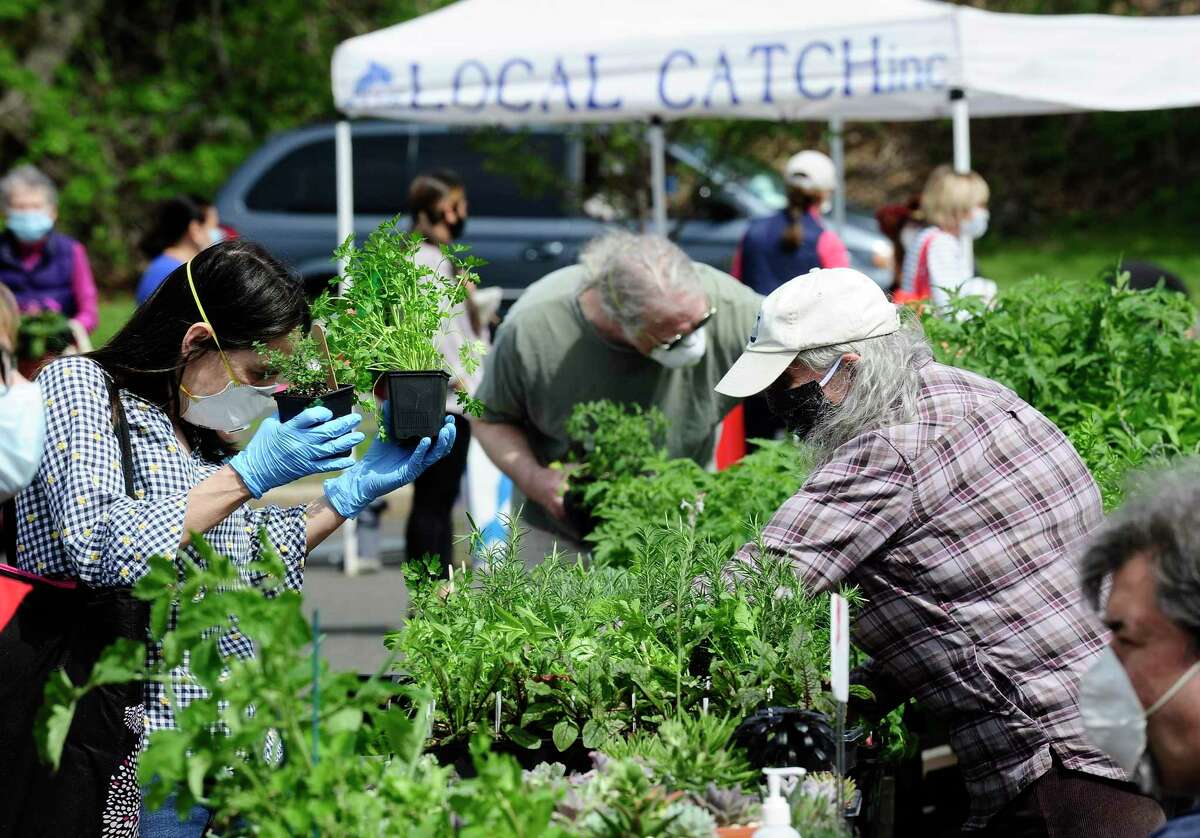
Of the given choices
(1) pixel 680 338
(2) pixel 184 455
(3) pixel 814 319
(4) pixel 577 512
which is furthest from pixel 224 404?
(1) pixel 680 338

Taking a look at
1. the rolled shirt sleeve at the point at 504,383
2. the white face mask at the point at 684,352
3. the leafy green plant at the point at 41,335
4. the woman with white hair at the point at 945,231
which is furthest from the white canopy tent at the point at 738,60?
the white face mask at the point at 684,352

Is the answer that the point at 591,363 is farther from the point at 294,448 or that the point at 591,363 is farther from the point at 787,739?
the point at 787,739

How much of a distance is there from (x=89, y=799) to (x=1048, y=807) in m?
1.64

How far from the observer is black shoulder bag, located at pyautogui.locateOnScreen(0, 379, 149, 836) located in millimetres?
2652

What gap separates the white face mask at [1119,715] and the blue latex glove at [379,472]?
1471 millimetres

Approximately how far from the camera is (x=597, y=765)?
228 cm

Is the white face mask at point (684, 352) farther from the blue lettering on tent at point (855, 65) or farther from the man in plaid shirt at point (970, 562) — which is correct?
the blue lettering on tent at point (855, 65)

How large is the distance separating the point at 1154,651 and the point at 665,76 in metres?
5.20

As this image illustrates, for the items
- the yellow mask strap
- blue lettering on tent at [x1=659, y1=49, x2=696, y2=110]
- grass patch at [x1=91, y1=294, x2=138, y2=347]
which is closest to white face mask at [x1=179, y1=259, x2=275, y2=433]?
the yellow mask strap

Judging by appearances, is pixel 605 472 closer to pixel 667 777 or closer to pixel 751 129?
pixel 667 777

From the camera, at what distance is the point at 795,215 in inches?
293

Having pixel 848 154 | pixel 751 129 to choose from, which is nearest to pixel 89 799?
pixel 751 129

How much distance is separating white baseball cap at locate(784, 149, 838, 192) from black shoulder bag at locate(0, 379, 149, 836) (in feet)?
17.4

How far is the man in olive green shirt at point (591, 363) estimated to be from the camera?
14.3 ft
